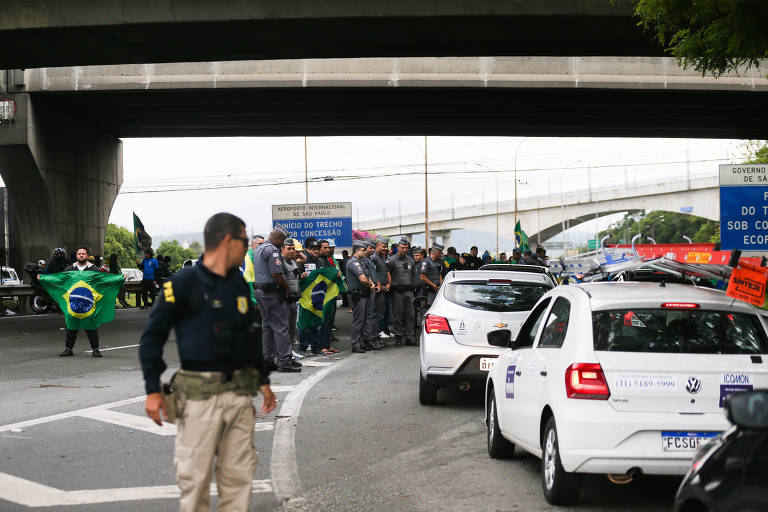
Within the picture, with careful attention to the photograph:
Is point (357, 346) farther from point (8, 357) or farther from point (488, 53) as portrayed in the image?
point (488, 53)

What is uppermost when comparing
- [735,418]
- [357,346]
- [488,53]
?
[488,53]

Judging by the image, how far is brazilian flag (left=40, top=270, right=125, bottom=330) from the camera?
51.3 ft

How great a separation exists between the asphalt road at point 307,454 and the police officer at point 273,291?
0.62 m

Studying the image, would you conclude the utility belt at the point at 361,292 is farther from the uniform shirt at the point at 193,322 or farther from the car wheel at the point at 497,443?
the uniform shirt at the point at 193,322

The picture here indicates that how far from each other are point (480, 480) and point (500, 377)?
1.07 m

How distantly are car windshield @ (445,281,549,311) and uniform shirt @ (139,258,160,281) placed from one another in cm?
2236

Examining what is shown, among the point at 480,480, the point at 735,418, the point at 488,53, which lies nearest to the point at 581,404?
the point at 480,480

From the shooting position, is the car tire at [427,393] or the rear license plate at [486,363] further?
the car tire at [427,393]

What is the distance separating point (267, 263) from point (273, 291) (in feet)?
1.36

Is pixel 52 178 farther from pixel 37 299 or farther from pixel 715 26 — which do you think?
pixel 715 26

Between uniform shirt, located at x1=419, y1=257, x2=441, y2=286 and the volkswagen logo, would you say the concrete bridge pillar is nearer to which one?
uniform shirt, located at x1=419, y1=257, x2=441, y2=286

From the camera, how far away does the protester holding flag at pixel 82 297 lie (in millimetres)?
15648

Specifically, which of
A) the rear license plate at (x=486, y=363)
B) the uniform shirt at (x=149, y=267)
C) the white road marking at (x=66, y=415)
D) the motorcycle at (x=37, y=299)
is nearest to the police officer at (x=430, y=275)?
the rear license plate at (x=486, y=363)

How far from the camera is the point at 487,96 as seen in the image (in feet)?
95.1
